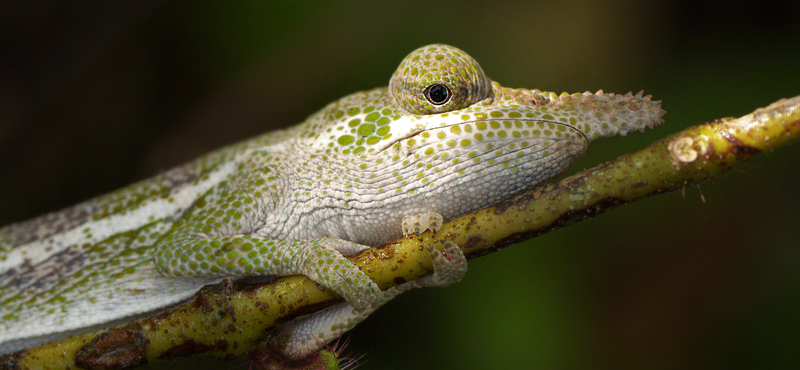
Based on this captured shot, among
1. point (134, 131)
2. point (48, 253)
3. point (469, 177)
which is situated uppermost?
point (134, 131)

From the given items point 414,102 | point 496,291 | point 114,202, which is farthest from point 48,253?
point 496,291

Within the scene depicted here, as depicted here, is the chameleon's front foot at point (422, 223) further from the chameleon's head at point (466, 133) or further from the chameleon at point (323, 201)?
the chameleon's head at point (466, 133)

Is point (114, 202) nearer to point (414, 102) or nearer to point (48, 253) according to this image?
point (48, 253)

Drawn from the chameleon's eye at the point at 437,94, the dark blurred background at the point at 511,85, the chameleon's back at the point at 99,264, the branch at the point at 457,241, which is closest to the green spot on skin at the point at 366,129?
the chameleon's eye at the point at 437,94

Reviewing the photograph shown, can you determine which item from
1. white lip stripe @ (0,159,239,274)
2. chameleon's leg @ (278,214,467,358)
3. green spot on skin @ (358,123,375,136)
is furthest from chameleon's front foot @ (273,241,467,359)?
white lip stripe @ (0,159,239,274)

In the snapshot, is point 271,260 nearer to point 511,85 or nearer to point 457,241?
point 457,241

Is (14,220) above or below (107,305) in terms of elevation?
above
